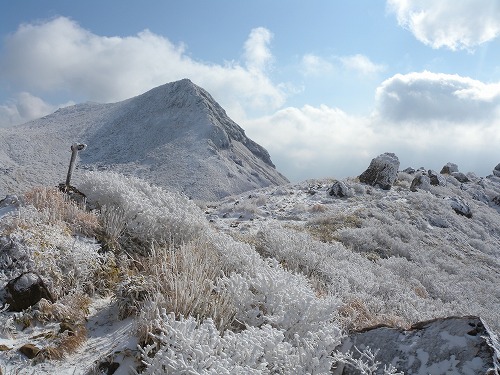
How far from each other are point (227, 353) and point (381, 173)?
19765mm

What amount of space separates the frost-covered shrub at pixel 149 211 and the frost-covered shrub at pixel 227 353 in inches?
113

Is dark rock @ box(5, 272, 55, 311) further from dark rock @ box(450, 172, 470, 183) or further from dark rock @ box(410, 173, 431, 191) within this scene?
dark rock @ box(450, 172, 470, 183)

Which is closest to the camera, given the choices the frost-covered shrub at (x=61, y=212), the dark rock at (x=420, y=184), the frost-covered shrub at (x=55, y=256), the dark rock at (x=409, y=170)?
the frost-covered shrub at (x=55, y=256)

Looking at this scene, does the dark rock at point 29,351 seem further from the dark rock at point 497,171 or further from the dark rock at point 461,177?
→ the dark rock at point 497,171

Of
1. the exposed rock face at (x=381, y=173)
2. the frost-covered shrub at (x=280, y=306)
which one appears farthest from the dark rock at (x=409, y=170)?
the frost-covered shrub at (x=280, y=306)

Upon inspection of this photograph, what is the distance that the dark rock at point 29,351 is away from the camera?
3.43 m

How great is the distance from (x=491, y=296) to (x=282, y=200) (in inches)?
372

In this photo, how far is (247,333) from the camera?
333 cm

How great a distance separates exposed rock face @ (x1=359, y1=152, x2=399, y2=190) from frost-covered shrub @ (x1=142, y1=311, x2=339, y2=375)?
18.7 metres

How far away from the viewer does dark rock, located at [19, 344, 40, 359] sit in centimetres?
343

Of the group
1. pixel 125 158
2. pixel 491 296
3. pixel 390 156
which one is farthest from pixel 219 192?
pixel 491 296

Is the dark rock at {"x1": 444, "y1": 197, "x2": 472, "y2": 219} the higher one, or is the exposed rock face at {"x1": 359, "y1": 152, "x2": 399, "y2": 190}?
the exposed rock face at {"x1": 359, "y1": 152, "x2": 399, "y2": 190}

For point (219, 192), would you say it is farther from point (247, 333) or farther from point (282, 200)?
point (247, 333)

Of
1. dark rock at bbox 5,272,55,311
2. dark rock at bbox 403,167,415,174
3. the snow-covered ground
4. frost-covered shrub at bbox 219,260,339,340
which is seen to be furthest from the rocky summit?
frost-covered shrub at bbox 219,260,339,340
